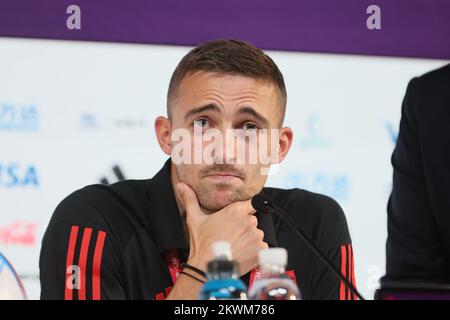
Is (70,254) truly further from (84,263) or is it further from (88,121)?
(88,121)

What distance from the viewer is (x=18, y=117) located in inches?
127

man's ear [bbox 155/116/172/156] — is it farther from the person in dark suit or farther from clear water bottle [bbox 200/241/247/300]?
clear water bottle [bbox 200/241/247/300]

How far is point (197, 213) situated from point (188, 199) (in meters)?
0.06

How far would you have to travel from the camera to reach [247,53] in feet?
7.55

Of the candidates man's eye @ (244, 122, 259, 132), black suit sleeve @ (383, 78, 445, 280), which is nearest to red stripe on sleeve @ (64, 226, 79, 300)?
man's eye @ (244, 122, 259, 132)

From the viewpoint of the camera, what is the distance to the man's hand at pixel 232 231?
6.68 feet

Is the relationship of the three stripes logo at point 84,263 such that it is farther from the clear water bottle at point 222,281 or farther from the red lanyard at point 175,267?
the clear water bottle at point 222,281

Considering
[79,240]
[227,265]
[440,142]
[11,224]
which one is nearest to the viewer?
[227,265]

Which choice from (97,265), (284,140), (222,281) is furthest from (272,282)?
(284,140)

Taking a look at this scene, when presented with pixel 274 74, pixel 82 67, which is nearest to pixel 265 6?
pixel 82 67

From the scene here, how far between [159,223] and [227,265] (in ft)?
2.29

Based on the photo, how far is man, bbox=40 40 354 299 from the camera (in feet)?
6.79

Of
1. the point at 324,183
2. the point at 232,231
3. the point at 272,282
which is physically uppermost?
the point at 324,183

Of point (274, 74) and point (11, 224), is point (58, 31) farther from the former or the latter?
point (274, 74)
